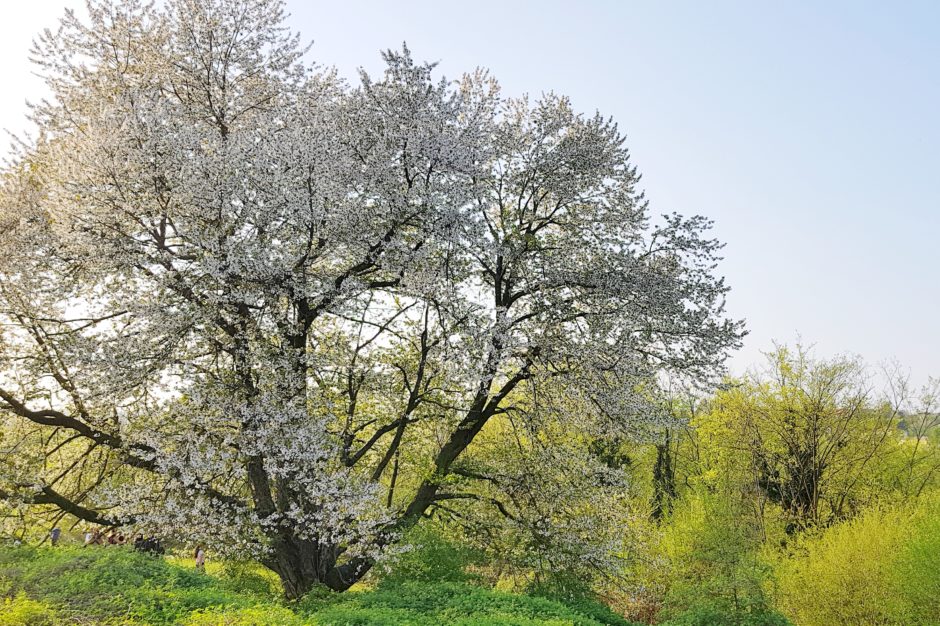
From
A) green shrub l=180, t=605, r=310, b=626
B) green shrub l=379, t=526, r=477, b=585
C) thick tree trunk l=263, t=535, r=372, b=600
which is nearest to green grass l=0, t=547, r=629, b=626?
green shrub l=180, t=605, r=310, b=626

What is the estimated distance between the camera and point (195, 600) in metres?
8.95

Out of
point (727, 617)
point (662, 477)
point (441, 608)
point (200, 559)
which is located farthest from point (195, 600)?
point (662, 477)

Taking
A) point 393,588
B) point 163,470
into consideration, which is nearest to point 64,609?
point 163,470

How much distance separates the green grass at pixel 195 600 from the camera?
7.39 metres

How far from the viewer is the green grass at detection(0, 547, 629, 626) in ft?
24.3

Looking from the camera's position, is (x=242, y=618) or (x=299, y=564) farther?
(x=299, y=564)

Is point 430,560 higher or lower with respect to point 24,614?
Result: lower

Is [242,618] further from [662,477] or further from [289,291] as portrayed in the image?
[662,477]

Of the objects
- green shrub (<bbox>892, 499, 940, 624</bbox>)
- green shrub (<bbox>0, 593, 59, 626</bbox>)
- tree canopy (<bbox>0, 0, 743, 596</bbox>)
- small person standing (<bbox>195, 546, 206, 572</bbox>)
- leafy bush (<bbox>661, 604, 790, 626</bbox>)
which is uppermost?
tree canopy (<bbox>0, 0, 743, 596</bbox>)

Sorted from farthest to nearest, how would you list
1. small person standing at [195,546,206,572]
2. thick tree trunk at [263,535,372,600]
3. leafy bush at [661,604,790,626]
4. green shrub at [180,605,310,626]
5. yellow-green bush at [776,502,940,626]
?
yellow-green bush at [776,502,940,626] < leafy bush at [661,604,790,626] < small person standing at [195,546,206,572] < thick tree trunk at [263,535,372,600] < green shrub at [180,605,310,626]

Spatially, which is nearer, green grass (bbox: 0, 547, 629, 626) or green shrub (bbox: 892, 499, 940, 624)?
green grass (bbox: 0, 547, 629, 626)

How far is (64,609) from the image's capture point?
7.29m

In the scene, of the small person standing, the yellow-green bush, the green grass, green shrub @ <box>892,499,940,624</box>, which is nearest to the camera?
the green grass

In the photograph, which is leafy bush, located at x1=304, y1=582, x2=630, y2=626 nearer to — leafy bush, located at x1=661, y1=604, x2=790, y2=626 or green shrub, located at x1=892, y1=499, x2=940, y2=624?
leafy bush, located at x1=661, y1=604, x2=790, y2=626
